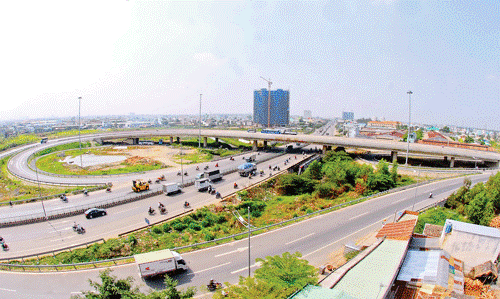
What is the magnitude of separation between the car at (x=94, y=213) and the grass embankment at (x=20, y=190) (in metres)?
11.0

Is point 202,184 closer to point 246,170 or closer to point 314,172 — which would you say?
point 246,170

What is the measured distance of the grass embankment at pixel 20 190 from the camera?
35894 mm

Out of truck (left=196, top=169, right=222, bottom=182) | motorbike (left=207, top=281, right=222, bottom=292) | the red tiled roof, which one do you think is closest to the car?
truck (left=196, top=169, right=222, bottom=182)

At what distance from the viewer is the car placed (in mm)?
28391

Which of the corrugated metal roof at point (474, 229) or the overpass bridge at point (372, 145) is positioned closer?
the corrugated metal roof at point (474, 229)

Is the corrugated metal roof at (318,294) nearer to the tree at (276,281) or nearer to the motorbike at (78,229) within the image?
the tree at (276,281)

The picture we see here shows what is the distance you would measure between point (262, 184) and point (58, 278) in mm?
28569

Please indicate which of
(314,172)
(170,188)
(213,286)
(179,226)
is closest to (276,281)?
(213,286)

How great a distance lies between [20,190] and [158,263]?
36.4 m

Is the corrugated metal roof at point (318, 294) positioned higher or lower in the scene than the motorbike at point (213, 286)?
higher

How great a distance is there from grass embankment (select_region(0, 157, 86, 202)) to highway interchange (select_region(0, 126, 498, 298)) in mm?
4691

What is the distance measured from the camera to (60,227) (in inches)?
1039

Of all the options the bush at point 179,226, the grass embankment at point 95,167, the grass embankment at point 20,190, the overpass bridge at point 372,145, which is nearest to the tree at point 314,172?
the overpass bridge at point 372,145

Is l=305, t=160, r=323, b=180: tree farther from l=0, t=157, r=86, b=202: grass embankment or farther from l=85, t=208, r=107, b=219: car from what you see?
l=0, t=157, r=86, b=202: grass embankment
